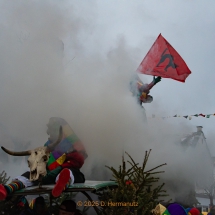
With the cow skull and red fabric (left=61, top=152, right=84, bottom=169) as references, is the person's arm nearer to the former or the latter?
red fabric (left=61, top=152, right=84, bottom=169)

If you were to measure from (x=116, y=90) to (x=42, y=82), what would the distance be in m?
2.05

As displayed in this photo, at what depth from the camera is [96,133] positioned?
8.72 meters

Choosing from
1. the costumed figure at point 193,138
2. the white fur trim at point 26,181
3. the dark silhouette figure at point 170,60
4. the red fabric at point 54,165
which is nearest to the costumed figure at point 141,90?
the dark silhouette figure at point 170,60

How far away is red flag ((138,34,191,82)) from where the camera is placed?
9539 mm

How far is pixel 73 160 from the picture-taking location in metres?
6.80

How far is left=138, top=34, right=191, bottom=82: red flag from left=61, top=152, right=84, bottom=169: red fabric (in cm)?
375

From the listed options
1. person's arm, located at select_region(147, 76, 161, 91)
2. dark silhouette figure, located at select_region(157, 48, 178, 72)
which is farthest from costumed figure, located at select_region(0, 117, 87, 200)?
dark silhouette figure, located at select_region(157, 48, 178, 72)

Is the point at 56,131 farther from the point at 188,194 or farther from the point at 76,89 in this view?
the point at 188,194

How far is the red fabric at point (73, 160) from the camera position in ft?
22.0

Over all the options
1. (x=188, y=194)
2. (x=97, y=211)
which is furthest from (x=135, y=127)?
(x=97, y=211)

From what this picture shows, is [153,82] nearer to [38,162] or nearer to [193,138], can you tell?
[193,138]

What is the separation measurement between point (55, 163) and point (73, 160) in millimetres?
372

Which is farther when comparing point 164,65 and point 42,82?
point 164,65

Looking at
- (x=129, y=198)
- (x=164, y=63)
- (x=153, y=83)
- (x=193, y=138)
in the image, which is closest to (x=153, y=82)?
(x=153, y=83)
